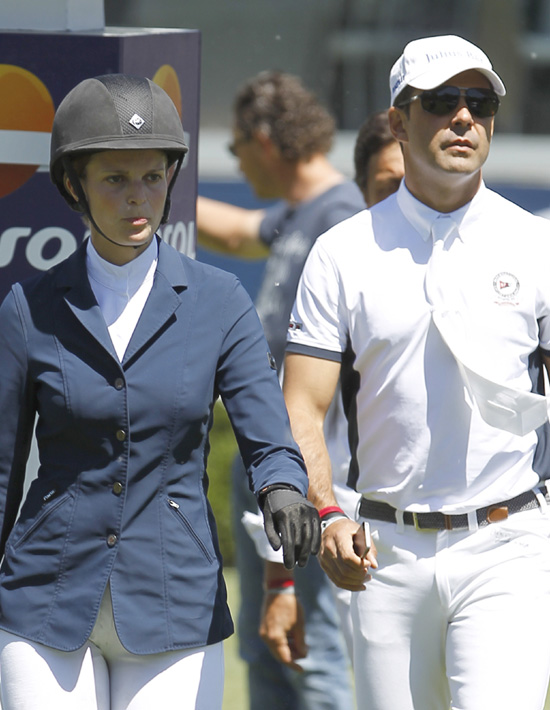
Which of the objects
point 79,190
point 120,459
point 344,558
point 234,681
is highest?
point 79,190

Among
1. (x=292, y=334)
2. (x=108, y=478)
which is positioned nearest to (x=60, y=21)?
(x=292, y=334)

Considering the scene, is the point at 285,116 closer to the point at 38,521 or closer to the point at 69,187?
Answer: the point at 69,187

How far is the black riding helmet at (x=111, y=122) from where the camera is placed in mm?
2840

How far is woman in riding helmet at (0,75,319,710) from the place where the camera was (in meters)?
2.78

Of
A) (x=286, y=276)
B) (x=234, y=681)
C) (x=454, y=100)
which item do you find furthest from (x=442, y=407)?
(x=234, y=681)

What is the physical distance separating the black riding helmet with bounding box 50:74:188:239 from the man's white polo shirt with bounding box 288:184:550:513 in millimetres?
737

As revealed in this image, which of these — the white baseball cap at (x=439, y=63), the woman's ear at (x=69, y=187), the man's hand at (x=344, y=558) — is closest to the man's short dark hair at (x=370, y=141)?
the white baseball cap at (x=439, y=63)

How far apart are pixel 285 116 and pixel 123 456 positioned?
9.06ft

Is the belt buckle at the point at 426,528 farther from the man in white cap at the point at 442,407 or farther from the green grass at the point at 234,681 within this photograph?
the green grass at the point at 234,681

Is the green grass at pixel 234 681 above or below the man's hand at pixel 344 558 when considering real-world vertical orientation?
below

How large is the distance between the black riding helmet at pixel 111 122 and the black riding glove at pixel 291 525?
0.74 metres

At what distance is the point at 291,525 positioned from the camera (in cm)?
270

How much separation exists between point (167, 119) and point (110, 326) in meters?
0.46

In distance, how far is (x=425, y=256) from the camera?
139 inches
